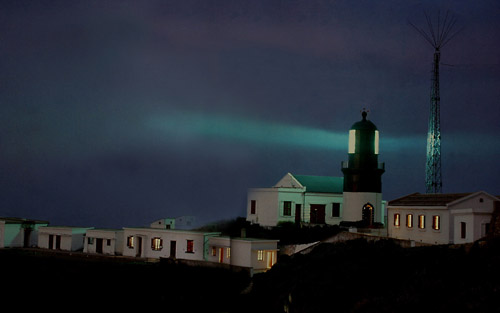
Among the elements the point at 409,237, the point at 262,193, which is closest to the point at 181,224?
the point at 262,193

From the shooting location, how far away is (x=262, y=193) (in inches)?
1435

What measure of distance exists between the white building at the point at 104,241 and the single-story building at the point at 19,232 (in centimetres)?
648

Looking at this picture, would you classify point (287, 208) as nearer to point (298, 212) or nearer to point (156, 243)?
point (298, 212)

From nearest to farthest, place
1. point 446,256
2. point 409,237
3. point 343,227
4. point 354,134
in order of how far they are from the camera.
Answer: point 446,256 → point 409,237 → point 343,227 → point 354,134

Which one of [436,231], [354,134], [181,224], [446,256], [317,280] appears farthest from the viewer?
[181,224]

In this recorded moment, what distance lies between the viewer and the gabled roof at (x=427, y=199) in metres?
26.3

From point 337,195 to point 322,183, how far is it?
82.5 inches

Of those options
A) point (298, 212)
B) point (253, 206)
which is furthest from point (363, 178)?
point (253, 206)

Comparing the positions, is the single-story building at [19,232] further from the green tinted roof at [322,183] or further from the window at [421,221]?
the window at [421,221]

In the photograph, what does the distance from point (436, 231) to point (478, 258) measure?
271 inches

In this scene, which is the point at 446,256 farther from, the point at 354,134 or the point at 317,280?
the point at 354,134

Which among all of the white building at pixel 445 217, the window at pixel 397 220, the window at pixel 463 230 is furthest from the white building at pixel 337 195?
the window at pixel 463 230

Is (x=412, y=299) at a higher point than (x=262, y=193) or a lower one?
lower

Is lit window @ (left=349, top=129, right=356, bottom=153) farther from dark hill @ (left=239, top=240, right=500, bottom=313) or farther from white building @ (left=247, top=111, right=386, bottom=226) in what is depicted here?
dark hill @ (left=239, top=240, right=500, bottom=313)
